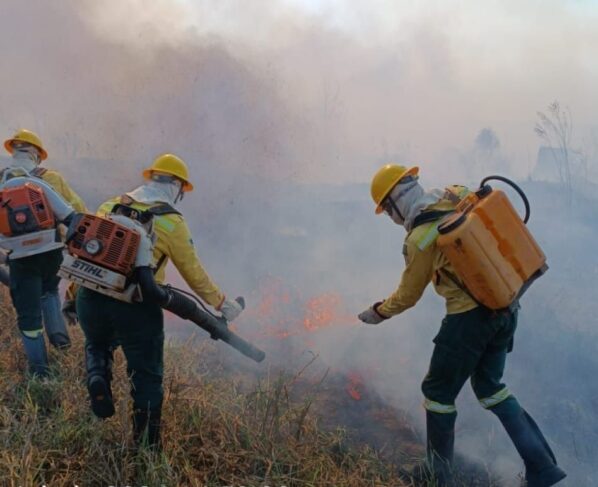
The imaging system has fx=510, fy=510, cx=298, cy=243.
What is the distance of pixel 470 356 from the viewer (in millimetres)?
3164

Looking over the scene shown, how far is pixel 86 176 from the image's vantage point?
13375 millimetres

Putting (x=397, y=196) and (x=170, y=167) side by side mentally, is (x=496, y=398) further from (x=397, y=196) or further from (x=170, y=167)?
(x=170, y=167)

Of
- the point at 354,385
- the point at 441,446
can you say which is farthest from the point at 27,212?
the point at 354,385

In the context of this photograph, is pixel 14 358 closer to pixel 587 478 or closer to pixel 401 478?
pixel 401 478

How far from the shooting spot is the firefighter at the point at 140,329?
283 cm

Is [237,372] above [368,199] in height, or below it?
below

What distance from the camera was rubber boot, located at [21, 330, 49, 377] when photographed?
13.0 feet

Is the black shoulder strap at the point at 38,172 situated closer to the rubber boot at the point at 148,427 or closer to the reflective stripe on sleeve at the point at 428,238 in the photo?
the rubber boot at the point at 148,427

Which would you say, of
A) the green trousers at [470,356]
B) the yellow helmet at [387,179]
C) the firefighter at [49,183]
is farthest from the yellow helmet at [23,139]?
the green trousers at [470,356]

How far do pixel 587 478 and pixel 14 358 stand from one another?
494 centimetres

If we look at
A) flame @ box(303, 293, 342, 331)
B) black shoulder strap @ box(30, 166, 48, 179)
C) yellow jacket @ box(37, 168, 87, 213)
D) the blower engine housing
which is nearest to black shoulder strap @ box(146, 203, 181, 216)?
the blower engine housing

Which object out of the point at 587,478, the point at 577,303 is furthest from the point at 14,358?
the point at 577,303

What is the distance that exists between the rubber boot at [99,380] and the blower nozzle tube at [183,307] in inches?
19.7

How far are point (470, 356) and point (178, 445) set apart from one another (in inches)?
72.3
